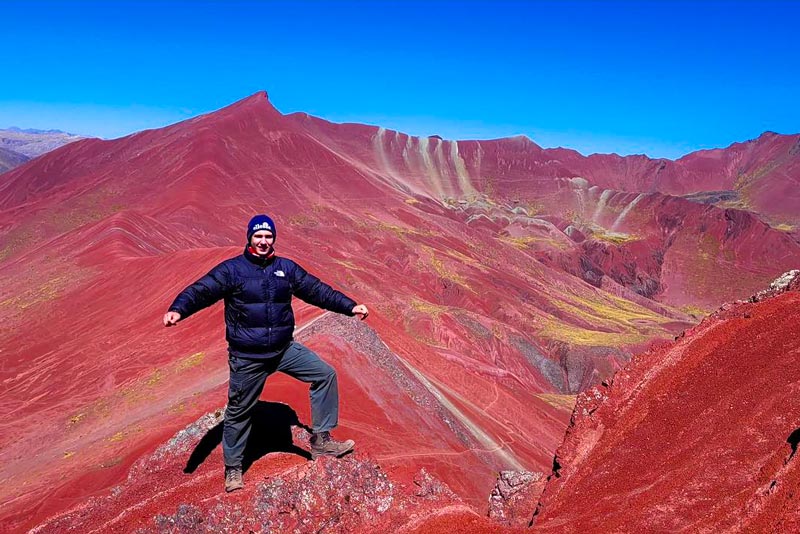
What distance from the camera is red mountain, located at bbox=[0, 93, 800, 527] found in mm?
11898

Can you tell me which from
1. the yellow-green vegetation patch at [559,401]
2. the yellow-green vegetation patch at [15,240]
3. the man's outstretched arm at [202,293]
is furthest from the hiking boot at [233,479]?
the yellow-green vegetation patch at [15,240]

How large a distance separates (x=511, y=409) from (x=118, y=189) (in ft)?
140

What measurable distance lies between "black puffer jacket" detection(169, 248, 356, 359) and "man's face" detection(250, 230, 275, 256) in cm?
8

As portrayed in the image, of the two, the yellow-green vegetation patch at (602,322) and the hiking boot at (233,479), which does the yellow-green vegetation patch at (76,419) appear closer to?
the hiking boot at (233,479)

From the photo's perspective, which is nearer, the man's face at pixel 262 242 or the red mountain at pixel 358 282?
the man's face at pixel 262 242

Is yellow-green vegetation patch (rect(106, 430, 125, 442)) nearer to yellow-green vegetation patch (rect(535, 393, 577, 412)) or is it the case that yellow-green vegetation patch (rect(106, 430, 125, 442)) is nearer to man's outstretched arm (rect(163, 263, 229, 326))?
man's outstretched arm (rect(163, 263, 229, 326))

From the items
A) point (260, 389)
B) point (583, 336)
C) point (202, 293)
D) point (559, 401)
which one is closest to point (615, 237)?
point (583, 336)

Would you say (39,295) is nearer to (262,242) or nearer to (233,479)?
(233,479)

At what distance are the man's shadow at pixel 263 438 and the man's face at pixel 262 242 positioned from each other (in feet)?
8.06

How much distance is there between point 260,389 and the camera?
506 cm

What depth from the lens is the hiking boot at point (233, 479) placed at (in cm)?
509

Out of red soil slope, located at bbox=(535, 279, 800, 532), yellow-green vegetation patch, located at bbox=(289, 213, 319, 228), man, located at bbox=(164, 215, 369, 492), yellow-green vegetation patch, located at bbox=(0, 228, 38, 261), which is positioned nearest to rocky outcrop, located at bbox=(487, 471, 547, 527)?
red soil slope, located at bbox=(535, 279, 800, 532)

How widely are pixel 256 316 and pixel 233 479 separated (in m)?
1.64

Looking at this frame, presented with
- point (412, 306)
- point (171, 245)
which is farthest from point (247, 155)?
point (412, 306)
